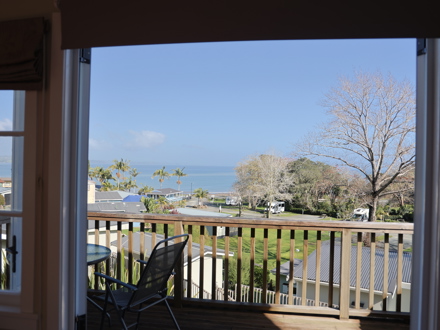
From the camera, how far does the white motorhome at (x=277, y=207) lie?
25.3 ft

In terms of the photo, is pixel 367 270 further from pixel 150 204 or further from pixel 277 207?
pixel 150 204

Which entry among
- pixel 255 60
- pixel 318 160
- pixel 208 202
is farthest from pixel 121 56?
pixel 318 160

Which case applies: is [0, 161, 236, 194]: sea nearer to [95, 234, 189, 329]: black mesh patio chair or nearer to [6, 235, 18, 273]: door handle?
[95, 234, 189, 329]: black mesh patio chair

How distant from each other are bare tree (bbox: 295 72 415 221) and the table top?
482 cm

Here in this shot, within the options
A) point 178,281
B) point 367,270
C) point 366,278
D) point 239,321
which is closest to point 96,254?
point 178,281

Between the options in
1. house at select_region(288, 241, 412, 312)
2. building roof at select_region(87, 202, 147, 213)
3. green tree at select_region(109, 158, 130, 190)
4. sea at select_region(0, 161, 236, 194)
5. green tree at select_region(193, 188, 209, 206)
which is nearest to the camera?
house at select_region(288, 241, 412, 312)

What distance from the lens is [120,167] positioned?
9.36m

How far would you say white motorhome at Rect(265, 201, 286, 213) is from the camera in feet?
25.3

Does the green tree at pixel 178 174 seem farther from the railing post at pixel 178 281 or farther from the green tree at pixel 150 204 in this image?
the railing post at pixel 178 281

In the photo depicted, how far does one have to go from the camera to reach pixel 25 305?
2.08 m

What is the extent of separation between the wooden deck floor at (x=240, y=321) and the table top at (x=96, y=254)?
0.63 meters

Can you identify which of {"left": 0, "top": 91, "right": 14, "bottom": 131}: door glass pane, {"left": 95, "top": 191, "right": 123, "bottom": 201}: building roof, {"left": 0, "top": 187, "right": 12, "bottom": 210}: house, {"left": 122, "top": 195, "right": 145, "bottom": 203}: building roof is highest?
{"left": 0, "top": 91, "right": 14, "bottom": 131}: door glass pane

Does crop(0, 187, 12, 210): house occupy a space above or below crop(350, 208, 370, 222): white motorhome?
above

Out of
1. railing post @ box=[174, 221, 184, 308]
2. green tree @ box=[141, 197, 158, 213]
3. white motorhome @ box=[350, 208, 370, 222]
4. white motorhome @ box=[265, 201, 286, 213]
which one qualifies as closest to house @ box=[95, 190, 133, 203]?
green tree @ box=[141, 197, 158, 213]
